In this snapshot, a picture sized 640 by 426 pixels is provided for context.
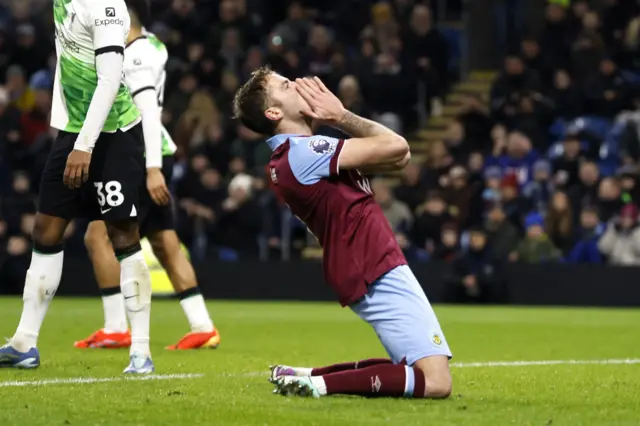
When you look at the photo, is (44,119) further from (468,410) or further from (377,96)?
(468,410)

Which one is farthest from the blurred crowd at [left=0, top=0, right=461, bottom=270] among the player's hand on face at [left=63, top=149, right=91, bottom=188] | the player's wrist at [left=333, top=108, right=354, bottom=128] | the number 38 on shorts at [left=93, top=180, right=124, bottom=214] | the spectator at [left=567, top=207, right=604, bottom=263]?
the player's wrist at [left=333, top=108, right=354, bottom=128]

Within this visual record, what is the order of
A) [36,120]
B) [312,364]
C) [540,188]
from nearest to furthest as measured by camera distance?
[312,364], [540,188], [36,120]

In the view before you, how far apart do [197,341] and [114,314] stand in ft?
2.03

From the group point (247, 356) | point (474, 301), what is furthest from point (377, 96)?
point (247, 356)

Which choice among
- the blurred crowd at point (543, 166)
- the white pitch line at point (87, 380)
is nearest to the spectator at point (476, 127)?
the blurred crowd at point (543, 166)

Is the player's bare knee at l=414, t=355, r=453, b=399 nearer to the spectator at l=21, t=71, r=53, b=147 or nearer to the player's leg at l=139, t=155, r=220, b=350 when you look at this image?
the player's leg at l=139, t=155, r=220, b=350

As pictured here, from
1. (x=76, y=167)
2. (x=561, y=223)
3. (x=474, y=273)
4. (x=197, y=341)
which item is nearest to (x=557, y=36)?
(x=561, y=223)

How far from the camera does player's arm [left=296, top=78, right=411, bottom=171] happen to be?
6047 mm

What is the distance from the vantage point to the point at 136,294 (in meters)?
7.31

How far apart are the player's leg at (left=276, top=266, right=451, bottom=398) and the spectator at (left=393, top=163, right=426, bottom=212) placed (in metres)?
12.2

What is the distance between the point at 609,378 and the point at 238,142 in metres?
12.8

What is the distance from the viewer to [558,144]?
18.5 m

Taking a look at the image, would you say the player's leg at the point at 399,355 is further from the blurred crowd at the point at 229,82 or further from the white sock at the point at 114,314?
the blurred crowd at the point at 229,82

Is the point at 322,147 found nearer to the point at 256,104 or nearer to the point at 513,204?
the point at 256,104
